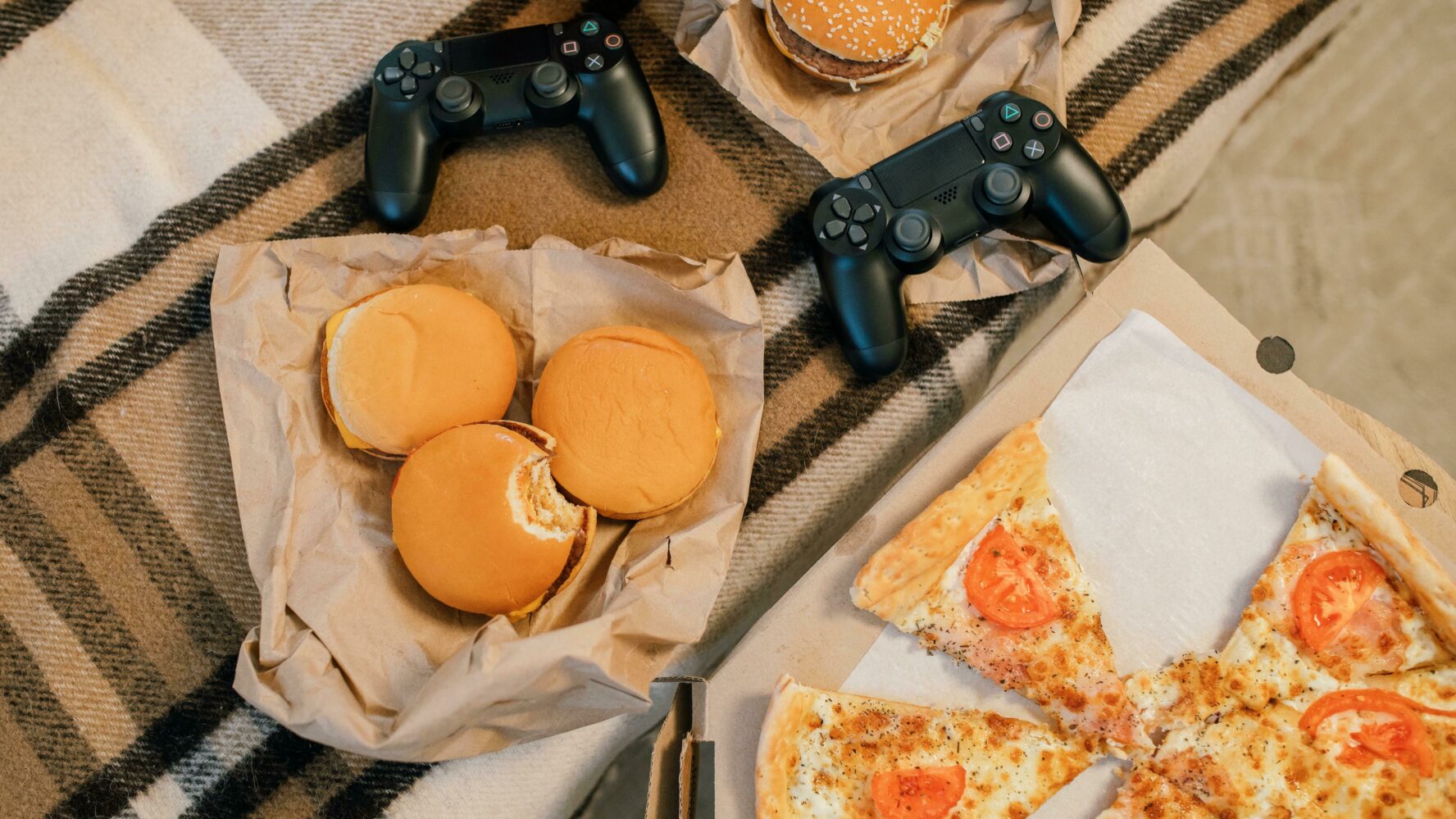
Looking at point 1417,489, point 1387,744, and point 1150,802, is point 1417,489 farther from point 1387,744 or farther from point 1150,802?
point 1150,802

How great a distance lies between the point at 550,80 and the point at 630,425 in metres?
0.59

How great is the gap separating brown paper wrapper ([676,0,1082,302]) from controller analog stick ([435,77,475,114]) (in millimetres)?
394

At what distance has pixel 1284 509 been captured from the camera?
153 cm

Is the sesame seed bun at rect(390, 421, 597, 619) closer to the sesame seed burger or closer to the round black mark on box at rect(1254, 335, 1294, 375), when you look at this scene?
the sesame seed burger

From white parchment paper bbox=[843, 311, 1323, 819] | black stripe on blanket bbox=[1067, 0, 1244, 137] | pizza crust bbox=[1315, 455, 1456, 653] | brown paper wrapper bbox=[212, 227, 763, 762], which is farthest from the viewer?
black stripe on blanket bbox=[1067, 0, 1244, 137]

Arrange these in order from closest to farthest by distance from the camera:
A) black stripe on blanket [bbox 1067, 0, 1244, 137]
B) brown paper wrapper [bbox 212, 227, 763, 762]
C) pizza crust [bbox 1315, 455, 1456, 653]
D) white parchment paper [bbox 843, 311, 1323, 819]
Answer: brown paper wrapper [bbox 212, 227, 763, 762] → pizza crust [bbox 1315, 455, 1456, 653] → white parchment paper [bbox 843, 311, 1323, 819] → black stripe on blanket [bbox 1067, 0, 1244, 137]

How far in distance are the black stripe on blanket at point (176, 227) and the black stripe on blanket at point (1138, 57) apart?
1.30 metres

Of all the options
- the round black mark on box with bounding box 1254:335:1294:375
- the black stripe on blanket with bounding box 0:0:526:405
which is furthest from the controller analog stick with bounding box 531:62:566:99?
the round black mark on box with bounding box 1254:335:1294:375

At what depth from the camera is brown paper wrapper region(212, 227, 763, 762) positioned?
1.27 meters

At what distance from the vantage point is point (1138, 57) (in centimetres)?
166

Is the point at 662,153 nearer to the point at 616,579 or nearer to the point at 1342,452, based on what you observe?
the point at 616,579

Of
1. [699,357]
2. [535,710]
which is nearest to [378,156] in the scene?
[699,357]

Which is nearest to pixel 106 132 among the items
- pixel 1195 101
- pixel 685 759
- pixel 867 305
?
pixel 867 305

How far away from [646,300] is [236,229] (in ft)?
2.47
